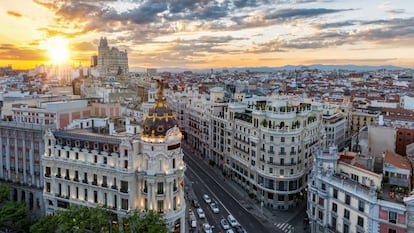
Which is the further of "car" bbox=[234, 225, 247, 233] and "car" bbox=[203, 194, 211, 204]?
"car" bbox=[203, 194, 211, 204]

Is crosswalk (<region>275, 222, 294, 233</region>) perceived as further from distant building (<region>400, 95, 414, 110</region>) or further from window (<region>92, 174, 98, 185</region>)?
distant building (<region>400, 95, 414, 110</region>)

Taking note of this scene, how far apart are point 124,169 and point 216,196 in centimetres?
4019

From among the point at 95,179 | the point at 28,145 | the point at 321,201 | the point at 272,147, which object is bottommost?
the point at 321,201

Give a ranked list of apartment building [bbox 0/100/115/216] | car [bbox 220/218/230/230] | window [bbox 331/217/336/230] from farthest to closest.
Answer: apartment building [bbox 0/100/115/216] → car [bbox 220/218/230/230] → window [bbox 331/217/336/230]

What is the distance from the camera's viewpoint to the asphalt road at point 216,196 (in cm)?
9769

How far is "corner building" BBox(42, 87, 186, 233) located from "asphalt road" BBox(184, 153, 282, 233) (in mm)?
18621

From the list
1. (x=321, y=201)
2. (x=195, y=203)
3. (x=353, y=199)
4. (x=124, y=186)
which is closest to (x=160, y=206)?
(x=124, y=186)

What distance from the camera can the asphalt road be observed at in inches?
3846

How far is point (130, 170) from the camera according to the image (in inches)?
3280

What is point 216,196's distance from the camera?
382ft

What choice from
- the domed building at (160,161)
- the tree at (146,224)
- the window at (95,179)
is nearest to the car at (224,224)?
the domed building at (160,161)

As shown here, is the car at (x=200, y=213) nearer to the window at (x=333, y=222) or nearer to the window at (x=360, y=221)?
the window at (x=333, y=222)

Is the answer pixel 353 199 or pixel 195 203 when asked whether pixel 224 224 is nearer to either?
pixel 195 203

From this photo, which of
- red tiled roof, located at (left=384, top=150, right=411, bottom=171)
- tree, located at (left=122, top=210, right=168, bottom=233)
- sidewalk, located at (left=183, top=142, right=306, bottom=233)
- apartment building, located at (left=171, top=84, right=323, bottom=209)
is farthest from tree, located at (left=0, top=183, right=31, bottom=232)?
red tiled roof, located at (left=384, top=150, right=411, bottom=171)
